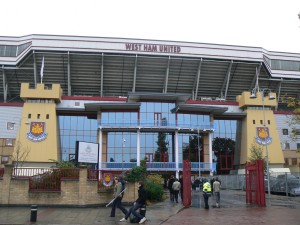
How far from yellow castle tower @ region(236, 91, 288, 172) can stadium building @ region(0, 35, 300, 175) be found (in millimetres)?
159

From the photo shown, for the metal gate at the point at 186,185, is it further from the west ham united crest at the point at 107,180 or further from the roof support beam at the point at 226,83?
the roof support beam at the point at 226,83

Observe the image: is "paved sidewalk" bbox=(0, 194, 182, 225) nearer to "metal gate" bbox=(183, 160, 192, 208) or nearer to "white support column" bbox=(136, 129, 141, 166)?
"metal gate" bbox=(183, 160, 192, 208)

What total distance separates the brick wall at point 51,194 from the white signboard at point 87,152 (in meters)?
1.88

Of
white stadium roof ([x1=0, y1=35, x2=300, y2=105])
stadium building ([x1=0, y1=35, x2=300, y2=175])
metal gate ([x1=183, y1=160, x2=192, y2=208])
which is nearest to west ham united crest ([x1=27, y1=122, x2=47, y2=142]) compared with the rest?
stadium building ([x1=0, y1=35, x2=300, y2=175])

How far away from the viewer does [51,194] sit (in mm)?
18562

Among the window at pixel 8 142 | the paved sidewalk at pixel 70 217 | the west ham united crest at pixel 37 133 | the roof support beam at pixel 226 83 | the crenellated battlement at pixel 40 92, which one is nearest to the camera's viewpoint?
the paved sidewalk at pixel 70 217

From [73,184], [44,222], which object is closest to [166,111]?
[73,184]

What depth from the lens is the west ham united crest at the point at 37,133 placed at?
49.8 m

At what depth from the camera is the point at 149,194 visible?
70.5ft

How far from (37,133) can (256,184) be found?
37319 mm

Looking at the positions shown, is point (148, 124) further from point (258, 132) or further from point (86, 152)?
point (86, 152)

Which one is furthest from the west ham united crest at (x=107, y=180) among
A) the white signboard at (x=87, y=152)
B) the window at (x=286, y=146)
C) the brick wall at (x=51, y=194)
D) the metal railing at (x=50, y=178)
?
the window at (x=286, y=146)

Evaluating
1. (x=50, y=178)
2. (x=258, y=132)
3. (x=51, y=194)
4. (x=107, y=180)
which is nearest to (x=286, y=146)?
(x=258, y=132)

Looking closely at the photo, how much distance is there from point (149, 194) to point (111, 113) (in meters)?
30.3
